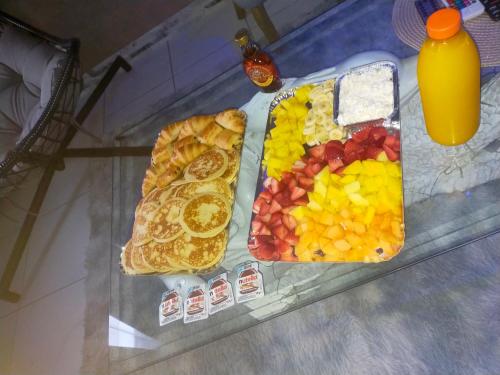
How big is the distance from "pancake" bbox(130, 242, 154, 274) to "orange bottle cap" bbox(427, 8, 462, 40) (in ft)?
4.36

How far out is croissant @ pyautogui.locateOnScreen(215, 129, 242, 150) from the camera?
1.81m

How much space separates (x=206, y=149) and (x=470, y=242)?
1.18m

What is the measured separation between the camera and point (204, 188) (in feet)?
5.73

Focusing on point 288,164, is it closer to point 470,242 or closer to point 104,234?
point 470,242

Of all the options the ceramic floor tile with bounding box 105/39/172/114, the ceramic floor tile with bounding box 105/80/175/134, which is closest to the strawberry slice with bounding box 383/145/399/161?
the ceramic floor tile with bounding box 105/80/175/134

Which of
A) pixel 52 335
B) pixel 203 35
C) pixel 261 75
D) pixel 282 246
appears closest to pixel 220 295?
pixel 282 246

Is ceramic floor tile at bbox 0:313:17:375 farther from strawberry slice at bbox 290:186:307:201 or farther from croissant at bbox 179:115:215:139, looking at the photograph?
strawberry slice at bbox 290:186:307:201

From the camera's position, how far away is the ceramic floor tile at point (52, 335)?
2.31m

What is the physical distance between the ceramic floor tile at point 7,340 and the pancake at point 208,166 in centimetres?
193

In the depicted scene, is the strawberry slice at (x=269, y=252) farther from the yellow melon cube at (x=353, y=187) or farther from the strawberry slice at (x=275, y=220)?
the yellow melon cube at (x=353, y=187)

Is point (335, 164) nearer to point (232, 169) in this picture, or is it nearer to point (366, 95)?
point (366, 95)

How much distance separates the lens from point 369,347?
1.41 m

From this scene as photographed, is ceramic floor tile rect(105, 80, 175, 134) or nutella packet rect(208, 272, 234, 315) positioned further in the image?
ceramic floor tile rect(105, 80, 175, 134)

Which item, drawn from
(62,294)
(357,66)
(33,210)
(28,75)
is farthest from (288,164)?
(28,75)
